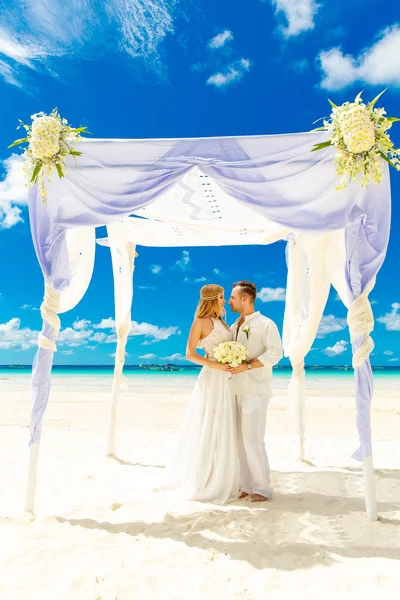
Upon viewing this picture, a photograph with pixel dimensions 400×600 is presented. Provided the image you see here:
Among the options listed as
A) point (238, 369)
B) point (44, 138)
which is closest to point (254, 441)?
point (238, 369)

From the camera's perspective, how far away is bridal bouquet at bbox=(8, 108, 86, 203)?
11.9 ft

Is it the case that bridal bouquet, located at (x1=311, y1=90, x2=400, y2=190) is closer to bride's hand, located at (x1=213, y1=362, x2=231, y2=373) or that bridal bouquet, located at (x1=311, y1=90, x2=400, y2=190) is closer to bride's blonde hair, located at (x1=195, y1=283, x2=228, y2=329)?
bride's blonde hair, located at (x1=195, y1=283, x2=228, y2=329)

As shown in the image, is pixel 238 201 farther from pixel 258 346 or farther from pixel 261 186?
pixel 258 346

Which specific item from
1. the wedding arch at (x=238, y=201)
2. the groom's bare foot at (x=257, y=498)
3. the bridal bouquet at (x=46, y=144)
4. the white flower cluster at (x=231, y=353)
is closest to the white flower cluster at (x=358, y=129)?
the wedding arch at (x=238, y=201)

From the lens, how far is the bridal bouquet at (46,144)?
11.9 feet

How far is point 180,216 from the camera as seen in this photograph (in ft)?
16.8

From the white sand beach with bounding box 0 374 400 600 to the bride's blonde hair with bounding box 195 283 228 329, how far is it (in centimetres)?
155

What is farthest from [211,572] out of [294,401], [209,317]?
[294,401]

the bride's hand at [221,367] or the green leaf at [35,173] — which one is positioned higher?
the green leaf at [35,173]

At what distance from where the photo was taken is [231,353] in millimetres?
3885

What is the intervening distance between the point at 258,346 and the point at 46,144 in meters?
2.34

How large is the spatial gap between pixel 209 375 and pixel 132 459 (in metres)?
2.19

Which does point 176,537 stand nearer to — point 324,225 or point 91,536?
point 91,536

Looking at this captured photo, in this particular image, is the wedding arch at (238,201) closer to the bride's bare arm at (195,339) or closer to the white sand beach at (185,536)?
the white sand beach at (185,536)
